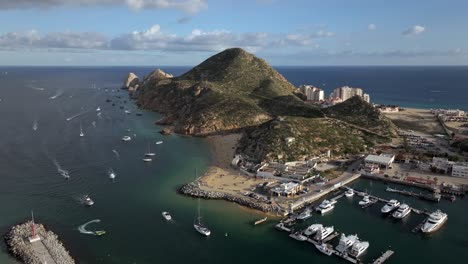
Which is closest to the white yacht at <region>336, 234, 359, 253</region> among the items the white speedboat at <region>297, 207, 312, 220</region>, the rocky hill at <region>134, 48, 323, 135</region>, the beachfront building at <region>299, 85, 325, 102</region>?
the white speedboat at <region>297, 207, 312, 220</region>

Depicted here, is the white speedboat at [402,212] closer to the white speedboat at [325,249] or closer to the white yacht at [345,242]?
the white yacht at [345,242]

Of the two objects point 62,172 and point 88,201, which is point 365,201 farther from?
point 62,172

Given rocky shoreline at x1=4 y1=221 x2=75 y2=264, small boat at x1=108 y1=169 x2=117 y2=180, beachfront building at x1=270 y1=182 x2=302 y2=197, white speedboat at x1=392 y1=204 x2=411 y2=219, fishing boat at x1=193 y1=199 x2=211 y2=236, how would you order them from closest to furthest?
rocky shoreline at x1=4 y1=221 x2=75 y2=264
fishing boat at x1=193 y1=199 x2=211 y2=236
white speedboat at x1=392 y1=204 x2=411 y2=219
beachfront building at x1=270 y1=182 x2=302 y2=197
small boat at x1=108 y1=169 x2=117 y2=180

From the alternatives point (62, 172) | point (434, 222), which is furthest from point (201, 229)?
point (62, 172)

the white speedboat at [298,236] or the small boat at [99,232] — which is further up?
the white speedboat at [298,236]

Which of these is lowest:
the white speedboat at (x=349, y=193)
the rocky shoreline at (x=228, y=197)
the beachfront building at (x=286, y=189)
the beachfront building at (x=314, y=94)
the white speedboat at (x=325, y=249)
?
the white speedboat at (x=325, y=249)

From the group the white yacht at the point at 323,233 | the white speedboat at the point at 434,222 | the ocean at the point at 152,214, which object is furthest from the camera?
the white speedboat at the point at 434,222

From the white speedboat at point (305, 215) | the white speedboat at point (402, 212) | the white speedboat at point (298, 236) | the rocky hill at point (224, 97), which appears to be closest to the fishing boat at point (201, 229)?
the white speedboat at point (298, 236)

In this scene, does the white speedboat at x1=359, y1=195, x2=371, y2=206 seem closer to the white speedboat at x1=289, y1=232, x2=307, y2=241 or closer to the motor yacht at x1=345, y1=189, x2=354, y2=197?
the motor yacht at x1=345, y1=189, x2=354, y2=197
